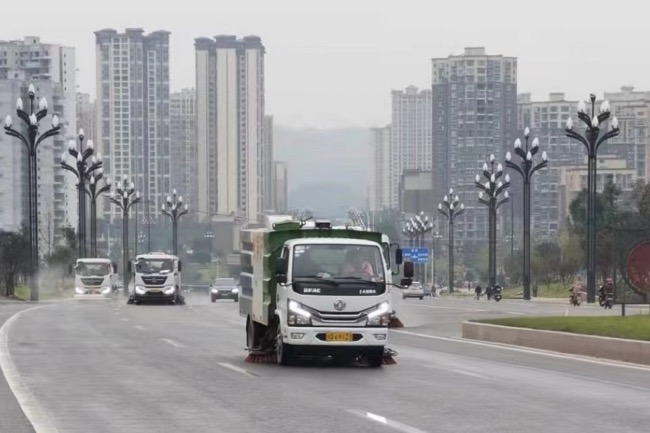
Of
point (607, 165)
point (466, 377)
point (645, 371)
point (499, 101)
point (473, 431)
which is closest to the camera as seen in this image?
point (473, 431)

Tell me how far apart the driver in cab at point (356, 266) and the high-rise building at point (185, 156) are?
14110 cm

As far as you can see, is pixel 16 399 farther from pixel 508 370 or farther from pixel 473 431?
pixel 508 370

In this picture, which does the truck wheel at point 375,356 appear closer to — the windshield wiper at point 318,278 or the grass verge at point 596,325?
the windshield wiper at point 318,278

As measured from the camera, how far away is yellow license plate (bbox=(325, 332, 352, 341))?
22578mm

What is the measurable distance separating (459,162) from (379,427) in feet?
581

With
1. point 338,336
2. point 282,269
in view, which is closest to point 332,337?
point 338,336

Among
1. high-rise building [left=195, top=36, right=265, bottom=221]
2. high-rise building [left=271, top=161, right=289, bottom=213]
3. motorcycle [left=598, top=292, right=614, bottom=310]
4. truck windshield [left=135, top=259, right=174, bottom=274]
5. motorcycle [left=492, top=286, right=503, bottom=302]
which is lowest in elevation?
motorcycle [left=492, top=286, right=503, bottom=302]

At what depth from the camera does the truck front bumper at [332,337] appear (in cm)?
2248

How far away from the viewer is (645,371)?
2223 centimetres

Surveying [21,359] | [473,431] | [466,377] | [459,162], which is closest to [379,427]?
[473,431]

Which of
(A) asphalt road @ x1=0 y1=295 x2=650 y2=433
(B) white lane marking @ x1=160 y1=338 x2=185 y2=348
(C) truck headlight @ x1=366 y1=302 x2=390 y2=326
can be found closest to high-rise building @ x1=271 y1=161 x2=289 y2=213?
(B) white lane marking @ x1=160 y1=338 x2=185 y2=348

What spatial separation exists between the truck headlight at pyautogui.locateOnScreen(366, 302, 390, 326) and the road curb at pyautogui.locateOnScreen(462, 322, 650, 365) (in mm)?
4573

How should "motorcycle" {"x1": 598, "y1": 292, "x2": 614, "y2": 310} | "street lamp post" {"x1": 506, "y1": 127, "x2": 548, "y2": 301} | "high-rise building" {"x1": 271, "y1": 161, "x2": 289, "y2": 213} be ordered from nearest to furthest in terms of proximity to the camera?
"motorcycle" {"x1": 598, "y1": 292, "x2": 614, "y2": 310}, "street lamp post" {"x1": 506, "y1": 127, "x2": 548, "y2": 301}, "high-rise building" {"x1": 271, "y1": 161, "x2": 289, "y2": 213}

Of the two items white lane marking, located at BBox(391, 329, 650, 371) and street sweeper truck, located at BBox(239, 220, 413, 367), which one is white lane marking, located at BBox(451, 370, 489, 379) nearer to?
street sweeper truck, located at BBox(239, 220, 413, 367)
